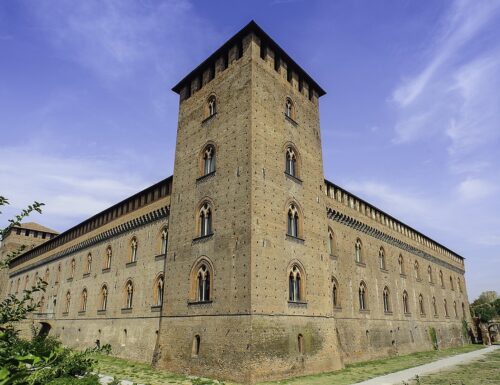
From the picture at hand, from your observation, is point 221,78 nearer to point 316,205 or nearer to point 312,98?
point 312,98

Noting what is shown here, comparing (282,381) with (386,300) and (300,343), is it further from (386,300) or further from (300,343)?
(386,300)

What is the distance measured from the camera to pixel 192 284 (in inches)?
641

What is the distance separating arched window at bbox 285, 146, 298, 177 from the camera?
1772 cm

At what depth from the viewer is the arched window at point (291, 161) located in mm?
17719

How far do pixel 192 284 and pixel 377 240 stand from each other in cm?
1506

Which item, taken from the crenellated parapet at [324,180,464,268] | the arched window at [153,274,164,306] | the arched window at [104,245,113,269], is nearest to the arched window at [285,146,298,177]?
the crenellated parapet at [324,180,464,268]

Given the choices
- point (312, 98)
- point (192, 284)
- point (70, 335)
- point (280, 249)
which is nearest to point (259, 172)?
point (280, 249)

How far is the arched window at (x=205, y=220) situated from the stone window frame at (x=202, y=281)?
1.17 m

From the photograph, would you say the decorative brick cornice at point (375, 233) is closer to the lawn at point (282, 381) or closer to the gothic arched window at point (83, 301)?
the lawn at point (282, 381)

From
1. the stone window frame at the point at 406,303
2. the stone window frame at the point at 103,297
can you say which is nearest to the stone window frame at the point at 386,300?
the stone window frame at the point at 406,303

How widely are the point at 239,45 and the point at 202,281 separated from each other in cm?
1135

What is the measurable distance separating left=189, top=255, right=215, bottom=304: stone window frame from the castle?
0.25ft

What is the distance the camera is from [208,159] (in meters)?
18.0

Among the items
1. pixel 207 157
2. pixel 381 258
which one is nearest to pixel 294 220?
pixel 207 157
